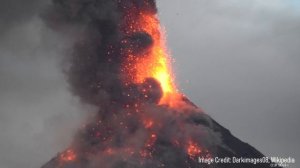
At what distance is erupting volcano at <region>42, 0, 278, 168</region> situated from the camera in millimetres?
75250

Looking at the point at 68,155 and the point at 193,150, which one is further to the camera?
the point at 68,155

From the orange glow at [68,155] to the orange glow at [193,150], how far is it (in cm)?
2310

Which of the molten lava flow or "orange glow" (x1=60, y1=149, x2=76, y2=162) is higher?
the molten lava flow

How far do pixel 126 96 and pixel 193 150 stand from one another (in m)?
18.1

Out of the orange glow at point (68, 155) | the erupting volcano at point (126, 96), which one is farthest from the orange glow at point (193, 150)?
the orange glow at point (68, 155)

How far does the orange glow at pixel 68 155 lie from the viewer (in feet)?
269

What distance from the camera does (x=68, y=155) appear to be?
8325cm

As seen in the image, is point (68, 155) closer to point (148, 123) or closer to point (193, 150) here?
point (148, 123)

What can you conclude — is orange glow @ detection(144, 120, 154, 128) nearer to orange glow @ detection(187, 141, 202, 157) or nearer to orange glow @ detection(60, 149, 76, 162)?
orange glow @ detection(187, 141, 202, 157)

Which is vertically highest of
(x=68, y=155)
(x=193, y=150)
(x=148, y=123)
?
(x=148, y=123)

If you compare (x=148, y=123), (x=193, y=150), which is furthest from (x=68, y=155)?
(x=193, y=150)

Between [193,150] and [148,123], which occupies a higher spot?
[148,123]

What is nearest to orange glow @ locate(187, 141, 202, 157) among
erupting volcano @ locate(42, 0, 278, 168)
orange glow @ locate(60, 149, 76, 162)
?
erupting volcano @ locate(42, 0, 278, 168)

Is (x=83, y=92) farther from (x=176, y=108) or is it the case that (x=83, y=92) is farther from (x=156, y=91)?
(x=176, y=108)
